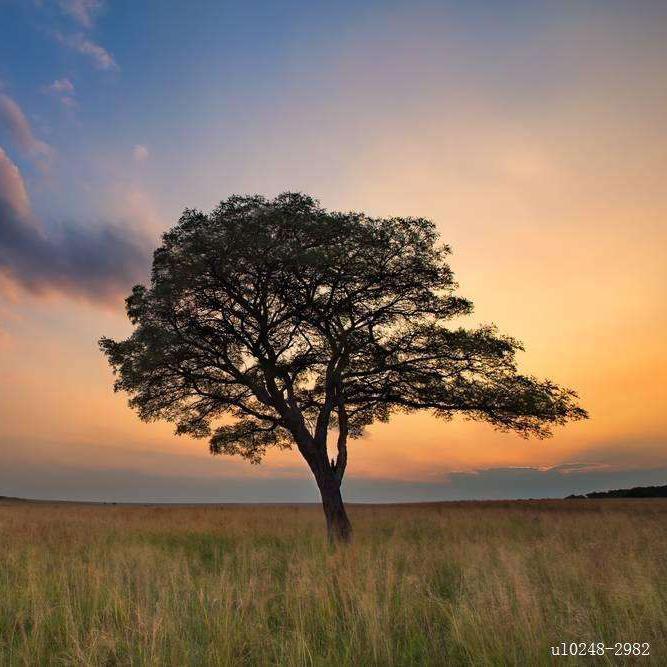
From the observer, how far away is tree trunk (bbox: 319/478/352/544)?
63.9 ft

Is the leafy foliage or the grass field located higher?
the leafy foliage

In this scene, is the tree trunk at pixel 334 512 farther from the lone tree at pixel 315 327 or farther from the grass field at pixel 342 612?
the grass field at pixel 342 612

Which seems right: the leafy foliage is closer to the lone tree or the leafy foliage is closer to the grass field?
the lone tree

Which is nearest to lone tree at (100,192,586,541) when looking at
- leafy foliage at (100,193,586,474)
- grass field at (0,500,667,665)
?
leafy foliage at (100,193,586,474)

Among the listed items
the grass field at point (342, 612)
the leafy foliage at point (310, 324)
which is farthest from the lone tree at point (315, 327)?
the grass field at point (342, 612)

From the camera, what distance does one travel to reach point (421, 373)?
2055 cm

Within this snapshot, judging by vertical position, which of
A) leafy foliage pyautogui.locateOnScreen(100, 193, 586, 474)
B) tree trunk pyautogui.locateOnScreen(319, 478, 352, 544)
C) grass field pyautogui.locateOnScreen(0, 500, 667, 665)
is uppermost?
leafy foliage pyautogui.locateOnScreen(100, 193, 586, 474)

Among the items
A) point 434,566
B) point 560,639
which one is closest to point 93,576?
point 434,566

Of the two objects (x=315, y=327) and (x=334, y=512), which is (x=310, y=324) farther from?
(x=334, y=512)

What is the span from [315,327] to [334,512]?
6.40m

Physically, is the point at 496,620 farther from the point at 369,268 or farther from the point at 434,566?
the point at 369,268

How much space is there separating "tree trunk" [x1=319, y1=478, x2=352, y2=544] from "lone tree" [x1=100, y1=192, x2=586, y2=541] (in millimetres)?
40

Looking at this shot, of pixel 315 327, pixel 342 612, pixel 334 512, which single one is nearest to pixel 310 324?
pixel 315 327

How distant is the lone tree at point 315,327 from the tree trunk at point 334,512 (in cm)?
4
